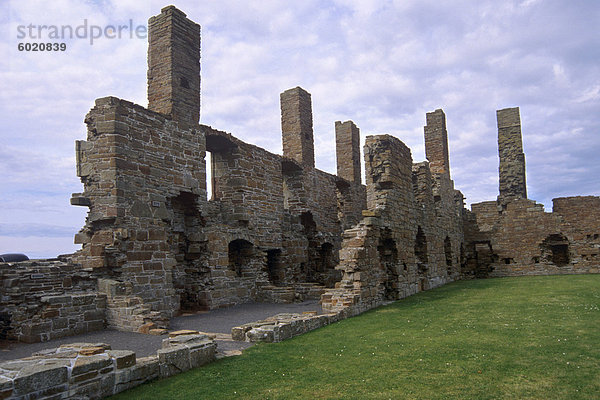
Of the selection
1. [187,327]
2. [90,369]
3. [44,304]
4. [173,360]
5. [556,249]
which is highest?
[556,249]

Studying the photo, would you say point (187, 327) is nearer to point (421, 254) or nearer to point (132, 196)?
point (132, 196)

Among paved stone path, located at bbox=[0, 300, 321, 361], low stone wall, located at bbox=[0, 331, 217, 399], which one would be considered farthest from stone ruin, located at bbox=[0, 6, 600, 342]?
low stone wall, located at bbox=[0, 331, 217, 399]

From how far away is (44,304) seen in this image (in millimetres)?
8633

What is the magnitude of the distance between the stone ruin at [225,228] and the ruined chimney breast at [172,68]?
0.14ft

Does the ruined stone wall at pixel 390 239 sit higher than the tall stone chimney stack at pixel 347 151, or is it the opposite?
the tall stone chimney stack at pixel 347 151

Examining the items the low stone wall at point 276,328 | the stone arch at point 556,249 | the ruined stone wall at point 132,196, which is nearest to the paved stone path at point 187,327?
the low stone wall at point 276,328

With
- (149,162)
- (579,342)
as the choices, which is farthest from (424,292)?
(149,162)

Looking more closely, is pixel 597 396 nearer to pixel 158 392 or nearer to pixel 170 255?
pixel 158 392

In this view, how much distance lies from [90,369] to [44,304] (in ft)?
14.4

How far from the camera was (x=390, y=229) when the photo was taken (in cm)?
1344

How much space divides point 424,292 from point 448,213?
6.60 m

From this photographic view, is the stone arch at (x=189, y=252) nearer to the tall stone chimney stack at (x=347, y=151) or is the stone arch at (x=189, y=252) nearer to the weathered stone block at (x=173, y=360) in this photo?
the weathered stone block at (x=173, y=360)

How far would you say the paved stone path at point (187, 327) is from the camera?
7453 millimetres

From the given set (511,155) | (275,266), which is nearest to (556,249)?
(511,155)
